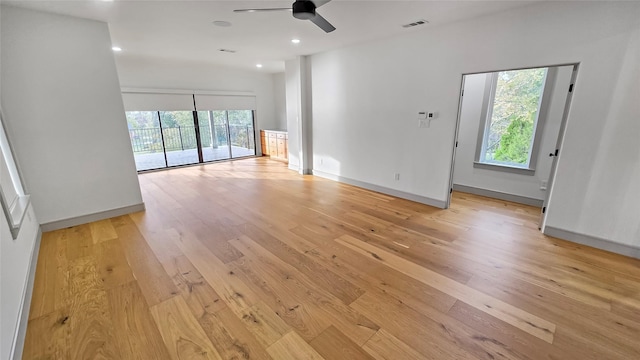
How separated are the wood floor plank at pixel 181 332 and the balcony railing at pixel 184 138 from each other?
5878 mm

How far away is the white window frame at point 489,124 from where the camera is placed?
395 centimetres

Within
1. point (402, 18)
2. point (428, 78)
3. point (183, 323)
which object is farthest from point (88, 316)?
point (428, 78)

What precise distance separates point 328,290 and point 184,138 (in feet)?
23.5

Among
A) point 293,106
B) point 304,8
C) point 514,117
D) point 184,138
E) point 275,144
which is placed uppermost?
point 304,8

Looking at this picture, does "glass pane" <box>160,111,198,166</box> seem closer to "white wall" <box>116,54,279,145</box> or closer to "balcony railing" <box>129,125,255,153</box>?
"balcony railing" <box>129,125,255,153</box>

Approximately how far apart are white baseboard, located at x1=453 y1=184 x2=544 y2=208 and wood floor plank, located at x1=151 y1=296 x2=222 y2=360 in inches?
189

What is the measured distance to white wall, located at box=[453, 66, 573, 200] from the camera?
388 centimetres

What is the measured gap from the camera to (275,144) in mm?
7949

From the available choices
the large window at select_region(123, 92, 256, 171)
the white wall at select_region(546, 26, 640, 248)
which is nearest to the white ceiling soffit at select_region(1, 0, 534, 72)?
the white wall at select_region(546, 26, 640, 248)

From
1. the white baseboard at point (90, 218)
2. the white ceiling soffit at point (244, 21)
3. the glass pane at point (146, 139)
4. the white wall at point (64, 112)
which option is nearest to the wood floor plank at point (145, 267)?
the white baseboard at point (90, 218)

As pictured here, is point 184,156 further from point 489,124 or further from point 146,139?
point 489,124

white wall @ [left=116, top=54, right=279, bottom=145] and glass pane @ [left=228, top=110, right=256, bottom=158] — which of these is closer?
white wall @ [left=116, top=54, right=279, bottom=145]

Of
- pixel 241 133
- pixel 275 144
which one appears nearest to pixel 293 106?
pixel 275 144

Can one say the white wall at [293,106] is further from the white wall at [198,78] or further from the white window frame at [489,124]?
the white window frame at [489,124]
